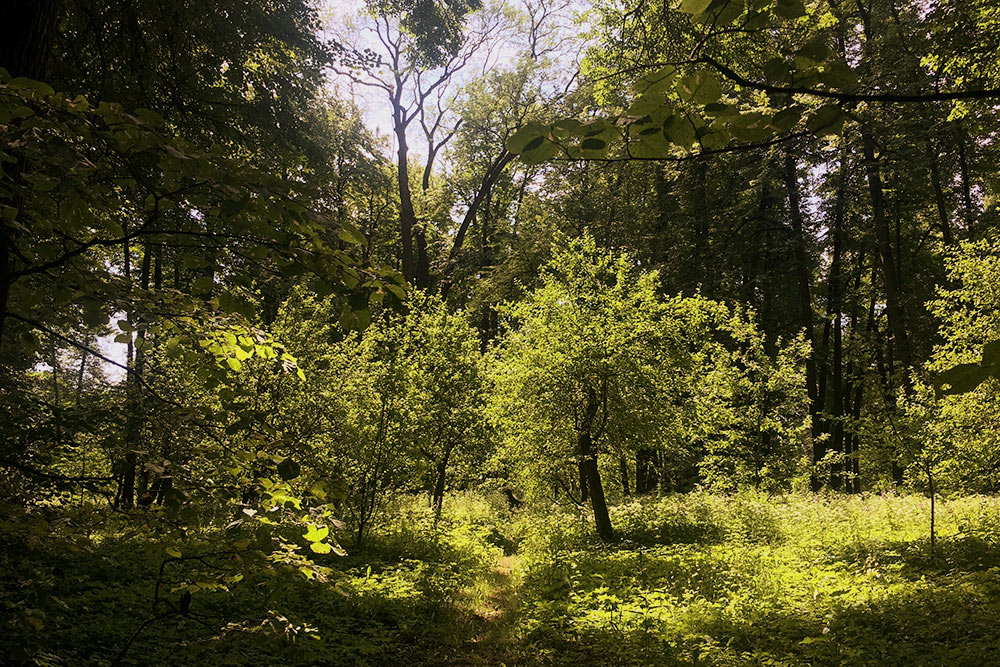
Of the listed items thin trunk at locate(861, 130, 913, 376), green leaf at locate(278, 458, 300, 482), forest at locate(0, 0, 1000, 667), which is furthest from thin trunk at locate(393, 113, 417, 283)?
green leaf at locate(278, 458, 300, 482)

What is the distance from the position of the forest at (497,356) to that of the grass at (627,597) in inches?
2.7

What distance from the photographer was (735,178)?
64.8ft

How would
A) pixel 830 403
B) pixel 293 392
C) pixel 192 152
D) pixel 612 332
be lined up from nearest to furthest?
1. pixel 192 152
2. pixel 293 392
3. pixel 612 332
4. pixel 830 403

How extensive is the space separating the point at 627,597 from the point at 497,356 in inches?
437

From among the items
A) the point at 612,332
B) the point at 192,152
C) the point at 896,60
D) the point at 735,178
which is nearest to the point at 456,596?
the point at 612,332

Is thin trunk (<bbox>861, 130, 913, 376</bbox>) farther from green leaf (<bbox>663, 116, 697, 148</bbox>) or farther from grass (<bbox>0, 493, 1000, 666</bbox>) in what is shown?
green leaf (<bbox>663, 116, 697, 148</bbox>)

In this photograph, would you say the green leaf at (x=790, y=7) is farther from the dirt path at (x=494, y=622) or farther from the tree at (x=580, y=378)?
the tree at (x=580, y=378)

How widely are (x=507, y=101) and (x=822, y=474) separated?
1712cm

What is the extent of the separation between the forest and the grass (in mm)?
68

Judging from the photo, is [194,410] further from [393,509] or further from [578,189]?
[578,189]

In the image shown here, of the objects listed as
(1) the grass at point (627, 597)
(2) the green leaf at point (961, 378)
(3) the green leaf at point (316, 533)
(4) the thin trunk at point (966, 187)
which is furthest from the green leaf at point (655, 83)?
(4) the thin trunk at point (966, 187)

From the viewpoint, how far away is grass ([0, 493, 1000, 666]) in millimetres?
5266

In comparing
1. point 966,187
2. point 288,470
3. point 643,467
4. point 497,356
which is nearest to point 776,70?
point 288,470

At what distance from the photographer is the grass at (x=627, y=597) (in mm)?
5266
